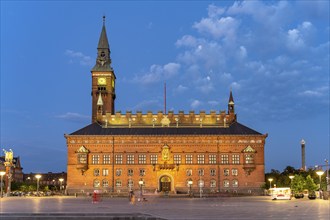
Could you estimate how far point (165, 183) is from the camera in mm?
99000

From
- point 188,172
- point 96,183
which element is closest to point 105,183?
point 96,183

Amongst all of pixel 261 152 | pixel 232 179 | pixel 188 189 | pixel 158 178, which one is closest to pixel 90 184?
pixel 158 178

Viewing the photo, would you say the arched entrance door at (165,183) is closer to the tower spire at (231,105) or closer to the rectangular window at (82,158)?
the rectangular window at (82,158)

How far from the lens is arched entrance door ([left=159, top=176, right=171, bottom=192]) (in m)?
98.7

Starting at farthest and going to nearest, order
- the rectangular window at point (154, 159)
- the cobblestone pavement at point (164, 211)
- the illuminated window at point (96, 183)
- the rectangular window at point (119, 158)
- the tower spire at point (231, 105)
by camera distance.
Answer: the tower spire at point (231, 105) < the rectangular window at point (119, 158) < the rectangular window at point (154, 159) < the illuminated window at point (96, 183) < the cobblestone pavement at point (164, 211)

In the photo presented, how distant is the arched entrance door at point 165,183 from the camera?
324 feet

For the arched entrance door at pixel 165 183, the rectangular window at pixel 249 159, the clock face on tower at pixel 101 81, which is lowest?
the arched entrance door at pixel 165 183

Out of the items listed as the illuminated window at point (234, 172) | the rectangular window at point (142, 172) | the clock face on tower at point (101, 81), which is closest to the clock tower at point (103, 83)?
the clock face on tower at point (101, 81)

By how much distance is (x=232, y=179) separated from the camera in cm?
9831

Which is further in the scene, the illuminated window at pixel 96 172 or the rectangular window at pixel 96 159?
the rectangular window at pixel 96 159

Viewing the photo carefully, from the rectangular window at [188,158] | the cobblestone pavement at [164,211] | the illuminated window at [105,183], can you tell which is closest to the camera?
the cobblestone pavement at [164,211]

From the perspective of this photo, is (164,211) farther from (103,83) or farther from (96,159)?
(103,83)

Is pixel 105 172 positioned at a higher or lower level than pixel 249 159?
Answer: lower

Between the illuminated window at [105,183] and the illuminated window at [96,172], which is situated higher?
the illuminated window at [96,172]
